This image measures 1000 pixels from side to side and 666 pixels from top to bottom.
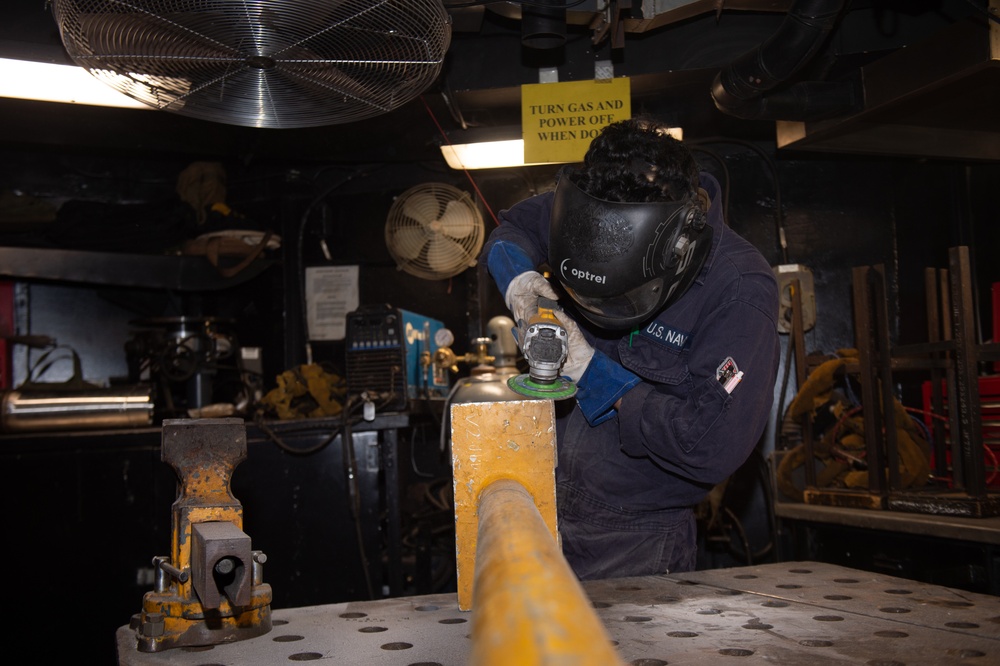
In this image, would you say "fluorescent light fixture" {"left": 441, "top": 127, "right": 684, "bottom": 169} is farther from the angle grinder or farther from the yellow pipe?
the yellow pipe

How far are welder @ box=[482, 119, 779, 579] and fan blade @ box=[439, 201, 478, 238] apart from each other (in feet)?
6.29

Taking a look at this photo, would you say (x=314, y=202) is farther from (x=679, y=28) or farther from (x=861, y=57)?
(x=861, y=57)

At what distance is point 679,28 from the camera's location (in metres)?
3.23

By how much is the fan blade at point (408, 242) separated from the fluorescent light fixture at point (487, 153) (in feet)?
1.32

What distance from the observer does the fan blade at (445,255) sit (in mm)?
4234

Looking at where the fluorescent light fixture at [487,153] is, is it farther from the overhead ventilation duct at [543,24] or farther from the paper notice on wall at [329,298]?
the paper notice on wall at [329,298]

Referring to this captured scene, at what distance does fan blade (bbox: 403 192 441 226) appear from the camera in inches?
165

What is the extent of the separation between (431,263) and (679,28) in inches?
67.9

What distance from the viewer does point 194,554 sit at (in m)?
1.12

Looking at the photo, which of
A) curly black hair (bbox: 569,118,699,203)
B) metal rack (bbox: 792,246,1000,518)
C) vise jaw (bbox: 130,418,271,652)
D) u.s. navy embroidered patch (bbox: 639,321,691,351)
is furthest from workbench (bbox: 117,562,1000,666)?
metal rack (bbox: 792,246,1000,518)

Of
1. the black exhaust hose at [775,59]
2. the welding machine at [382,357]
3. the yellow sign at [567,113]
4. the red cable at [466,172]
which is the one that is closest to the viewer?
the black exhaust hose at [775,59]

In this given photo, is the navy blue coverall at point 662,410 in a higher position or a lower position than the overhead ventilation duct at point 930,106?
lower

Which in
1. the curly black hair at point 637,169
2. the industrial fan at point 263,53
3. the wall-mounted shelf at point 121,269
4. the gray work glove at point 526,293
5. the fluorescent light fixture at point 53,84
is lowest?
the gray work glove at point 526,293

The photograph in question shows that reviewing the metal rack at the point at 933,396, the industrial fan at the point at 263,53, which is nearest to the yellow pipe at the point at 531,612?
the industrial fan at the point at 263,53
